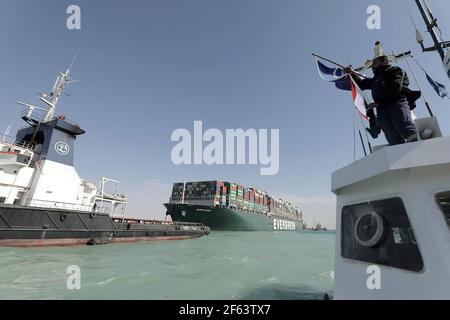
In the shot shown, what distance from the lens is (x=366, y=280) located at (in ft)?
8.89

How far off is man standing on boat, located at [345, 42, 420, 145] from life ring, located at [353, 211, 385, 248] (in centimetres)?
115

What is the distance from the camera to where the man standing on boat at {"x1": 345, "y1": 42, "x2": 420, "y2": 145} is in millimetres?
3124

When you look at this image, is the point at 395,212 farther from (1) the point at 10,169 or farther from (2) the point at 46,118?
(2) the point at 46,118

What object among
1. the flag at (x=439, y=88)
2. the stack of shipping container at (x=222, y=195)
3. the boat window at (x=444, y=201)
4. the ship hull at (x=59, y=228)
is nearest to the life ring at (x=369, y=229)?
the boat window at (x=444, y=201)

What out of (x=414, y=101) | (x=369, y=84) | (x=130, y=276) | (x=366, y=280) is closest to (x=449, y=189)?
(x=366, y=280)

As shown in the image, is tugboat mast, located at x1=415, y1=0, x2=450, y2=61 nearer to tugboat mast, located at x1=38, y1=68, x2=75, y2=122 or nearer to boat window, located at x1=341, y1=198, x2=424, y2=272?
boat window, located at x1=341, y1=198, x2=424, y2=272

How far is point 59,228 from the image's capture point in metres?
13.8

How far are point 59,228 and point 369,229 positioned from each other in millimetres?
16210

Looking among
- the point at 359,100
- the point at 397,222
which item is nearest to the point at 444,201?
the point at 397,222

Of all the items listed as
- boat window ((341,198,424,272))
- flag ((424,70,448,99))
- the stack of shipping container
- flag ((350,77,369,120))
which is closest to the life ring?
boat window ((341,198,424,272))

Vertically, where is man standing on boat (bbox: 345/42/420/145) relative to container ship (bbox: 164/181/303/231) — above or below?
below

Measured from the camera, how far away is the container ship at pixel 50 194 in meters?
12.6

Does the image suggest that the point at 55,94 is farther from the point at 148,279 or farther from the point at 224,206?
the point at 224,206
